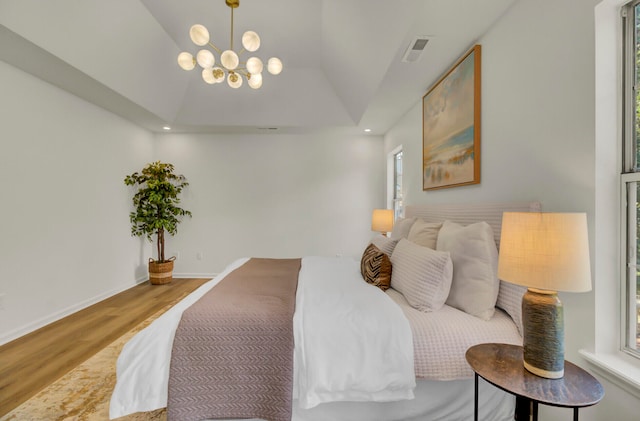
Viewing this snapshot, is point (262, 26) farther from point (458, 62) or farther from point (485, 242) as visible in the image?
point (485, 242)

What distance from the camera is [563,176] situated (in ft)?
4.69

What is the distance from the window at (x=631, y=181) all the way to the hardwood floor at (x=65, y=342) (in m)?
3.22

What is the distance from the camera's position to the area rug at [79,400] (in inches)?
64.5

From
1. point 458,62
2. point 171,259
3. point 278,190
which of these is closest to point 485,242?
point 458,62

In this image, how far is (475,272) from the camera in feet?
5.33

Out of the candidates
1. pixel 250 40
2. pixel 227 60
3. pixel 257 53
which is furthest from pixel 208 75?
pixel 257 53

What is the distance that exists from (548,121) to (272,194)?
12.9 ft

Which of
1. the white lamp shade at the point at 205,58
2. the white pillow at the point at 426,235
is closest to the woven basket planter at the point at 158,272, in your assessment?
Answer: the white lamp shade at the point at 205,58

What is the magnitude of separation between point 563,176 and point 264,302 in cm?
168

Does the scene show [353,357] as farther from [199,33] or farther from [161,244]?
[161,244]

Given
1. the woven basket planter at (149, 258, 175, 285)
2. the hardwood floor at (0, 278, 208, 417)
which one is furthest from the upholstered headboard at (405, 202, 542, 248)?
the woven basket planter at (149, 258, 175, 285)

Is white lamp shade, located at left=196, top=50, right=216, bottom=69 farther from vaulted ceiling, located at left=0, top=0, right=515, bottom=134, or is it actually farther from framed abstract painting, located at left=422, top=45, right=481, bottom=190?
framed abstract painting, located at left=422, top=45, right=481, bottom=190

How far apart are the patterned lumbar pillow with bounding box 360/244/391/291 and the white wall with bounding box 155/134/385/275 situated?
274cm

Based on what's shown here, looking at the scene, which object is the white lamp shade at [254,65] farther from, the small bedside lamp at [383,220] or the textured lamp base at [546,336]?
the textured lamp base at [546,336]
